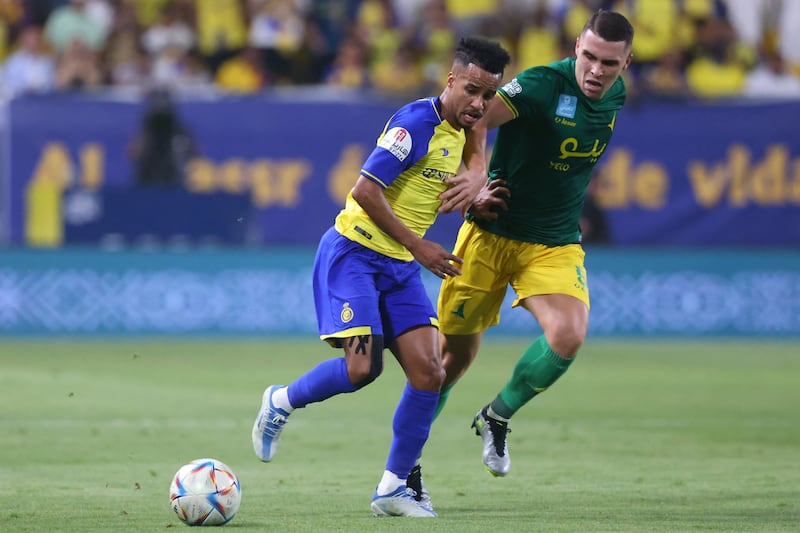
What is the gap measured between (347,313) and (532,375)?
4.31 feet

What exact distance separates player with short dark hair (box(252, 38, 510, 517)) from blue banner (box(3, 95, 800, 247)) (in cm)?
1027

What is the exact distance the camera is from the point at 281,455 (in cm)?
898

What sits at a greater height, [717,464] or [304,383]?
[304,383]

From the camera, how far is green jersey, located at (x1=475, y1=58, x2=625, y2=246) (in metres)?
7.46

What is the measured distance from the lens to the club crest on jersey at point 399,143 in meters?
6.61

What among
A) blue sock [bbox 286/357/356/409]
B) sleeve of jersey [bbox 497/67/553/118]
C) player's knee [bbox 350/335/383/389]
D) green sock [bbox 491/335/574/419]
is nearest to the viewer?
player's knee [bbox 350/335/383/389]

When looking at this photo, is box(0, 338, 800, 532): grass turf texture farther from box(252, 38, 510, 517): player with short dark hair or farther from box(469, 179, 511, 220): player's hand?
box(469, 179, 511, 220): player's hand

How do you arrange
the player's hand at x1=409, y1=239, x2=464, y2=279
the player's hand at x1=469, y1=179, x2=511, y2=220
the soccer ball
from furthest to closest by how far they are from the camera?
the player's hand at x1=469, y1=179, x2=511, y2=220 < the player's hand at x1=409, y1=239, x2=464, y2=279 < the soccer ball

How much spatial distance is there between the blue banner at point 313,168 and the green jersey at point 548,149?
9605mm

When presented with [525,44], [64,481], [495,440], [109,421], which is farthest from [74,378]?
[525,44]

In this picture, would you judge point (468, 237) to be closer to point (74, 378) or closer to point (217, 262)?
point (74, 378)

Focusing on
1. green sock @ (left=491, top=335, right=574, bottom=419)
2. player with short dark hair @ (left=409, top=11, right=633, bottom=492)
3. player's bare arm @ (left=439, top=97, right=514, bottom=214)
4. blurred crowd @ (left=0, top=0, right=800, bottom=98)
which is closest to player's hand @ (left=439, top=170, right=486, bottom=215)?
player's bare arm @ (left=439, top=97, right=514, bottom=214)

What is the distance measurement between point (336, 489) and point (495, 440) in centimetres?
90

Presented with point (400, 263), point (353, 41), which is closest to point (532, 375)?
point (400, 263)
